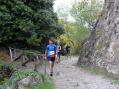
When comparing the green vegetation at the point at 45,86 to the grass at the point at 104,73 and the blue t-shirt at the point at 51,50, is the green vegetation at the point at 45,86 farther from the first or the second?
the grass at the point at 104,73

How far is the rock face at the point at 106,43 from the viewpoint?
57.9 feet

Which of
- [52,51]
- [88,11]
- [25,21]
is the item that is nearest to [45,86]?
[52,51]

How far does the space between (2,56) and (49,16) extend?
13.8 feet

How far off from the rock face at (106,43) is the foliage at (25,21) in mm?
2857

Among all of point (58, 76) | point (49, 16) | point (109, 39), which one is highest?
point (49, 16)

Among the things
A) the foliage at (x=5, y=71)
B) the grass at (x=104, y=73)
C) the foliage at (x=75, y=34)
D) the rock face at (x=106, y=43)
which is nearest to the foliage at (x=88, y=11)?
the foliage at (x=75, y=34)

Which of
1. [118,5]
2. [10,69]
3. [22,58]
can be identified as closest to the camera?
[10,69]

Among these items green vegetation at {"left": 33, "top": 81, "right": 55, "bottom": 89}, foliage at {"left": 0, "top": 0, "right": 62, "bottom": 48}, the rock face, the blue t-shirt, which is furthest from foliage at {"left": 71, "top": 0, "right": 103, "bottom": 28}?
green vegetation at {"left": 33, "top": 81, "right": 55, "bottom": 89}

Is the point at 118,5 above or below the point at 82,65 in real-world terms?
above

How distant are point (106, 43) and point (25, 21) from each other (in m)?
4.77


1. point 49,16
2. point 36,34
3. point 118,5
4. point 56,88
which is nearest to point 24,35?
point 36,34

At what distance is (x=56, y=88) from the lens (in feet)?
39.7

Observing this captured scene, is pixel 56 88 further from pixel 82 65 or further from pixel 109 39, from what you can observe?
pixel 82 65

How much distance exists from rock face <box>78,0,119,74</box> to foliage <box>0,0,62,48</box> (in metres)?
2.86
